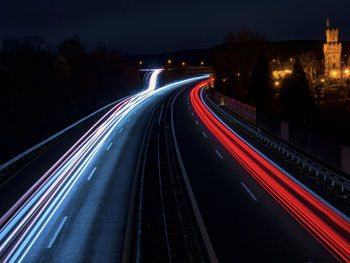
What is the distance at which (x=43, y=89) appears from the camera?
56.8 meters

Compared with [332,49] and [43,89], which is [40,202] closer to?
[43,89]

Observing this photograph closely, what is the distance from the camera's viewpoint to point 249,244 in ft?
39.9

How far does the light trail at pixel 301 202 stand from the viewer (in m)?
11.8

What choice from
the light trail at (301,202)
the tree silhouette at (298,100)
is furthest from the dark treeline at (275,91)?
the light trail at (301,202)

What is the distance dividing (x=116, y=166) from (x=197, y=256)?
12.4 meters

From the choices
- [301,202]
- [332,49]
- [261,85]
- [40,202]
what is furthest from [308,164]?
[332,49]

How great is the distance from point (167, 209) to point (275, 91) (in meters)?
49.2

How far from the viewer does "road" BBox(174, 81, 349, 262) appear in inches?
448

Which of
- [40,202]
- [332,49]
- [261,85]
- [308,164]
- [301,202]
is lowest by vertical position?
[301,202]

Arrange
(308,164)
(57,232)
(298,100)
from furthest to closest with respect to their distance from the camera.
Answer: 1. (298,100)
2. (308,164)
3. (57,232)

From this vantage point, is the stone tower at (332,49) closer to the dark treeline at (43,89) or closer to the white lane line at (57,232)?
the dark treeline at (43,89)

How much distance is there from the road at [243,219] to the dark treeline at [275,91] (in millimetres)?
7579

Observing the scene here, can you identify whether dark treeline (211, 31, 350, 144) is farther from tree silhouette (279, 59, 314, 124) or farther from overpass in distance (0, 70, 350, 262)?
overpass in distance (0, 70, 350, 262)

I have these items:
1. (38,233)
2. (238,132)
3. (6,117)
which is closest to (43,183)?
(38,233)
